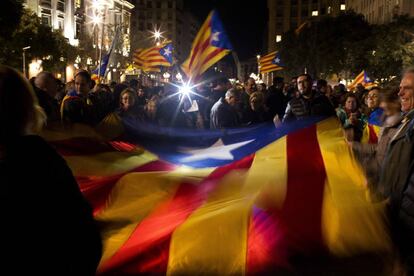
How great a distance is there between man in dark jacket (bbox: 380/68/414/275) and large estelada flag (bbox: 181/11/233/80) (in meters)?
6.22

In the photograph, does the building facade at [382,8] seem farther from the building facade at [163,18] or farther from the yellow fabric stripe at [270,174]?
the building facade at [163,18]

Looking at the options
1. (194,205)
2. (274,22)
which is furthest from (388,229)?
→ (274,22)

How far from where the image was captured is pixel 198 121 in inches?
411

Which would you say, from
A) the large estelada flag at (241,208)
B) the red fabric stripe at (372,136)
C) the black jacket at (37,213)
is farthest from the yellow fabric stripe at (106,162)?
the black jacket at (37,213)

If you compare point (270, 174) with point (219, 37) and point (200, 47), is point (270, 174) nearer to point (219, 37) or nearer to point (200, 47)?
point (219, 37)

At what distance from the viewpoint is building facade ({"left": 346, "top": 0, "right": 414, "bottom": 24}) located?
58.2 m

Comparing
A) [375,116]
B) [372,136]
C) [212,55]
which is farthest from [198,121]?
[372,136]

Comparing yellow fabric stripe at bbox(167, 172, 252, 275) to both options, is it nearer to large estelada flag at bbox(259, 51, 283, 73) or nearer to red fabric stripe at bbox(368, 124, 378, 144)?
red fabric stripe at bbox(368, 124, 378, 144)

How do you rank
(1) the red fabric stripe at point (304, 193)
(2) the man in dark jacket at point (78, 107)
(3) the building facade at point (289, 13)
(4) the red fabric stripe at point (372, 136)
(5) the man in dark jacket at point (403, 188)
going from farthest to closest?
(3) the building facade at point (289, 13)
(4) the red fabric stripe at point (372, 136)
(2) the man in dark jacket at point (78, 107)
(1) the red fabric stripe at point (304, 193)
(5) the man in dark jacket at point (403, 188)

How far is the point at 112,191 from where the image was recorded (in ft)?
16.9

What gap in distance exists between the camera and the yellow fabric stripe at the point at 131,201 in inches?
174

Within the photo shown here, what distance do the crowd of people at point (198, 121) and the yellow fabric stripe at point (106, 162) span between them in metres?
0.94

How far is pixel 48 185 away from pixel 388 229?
277cm

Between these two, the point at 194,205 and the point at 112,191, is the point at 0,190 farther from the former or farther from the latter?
the point at 112,191
